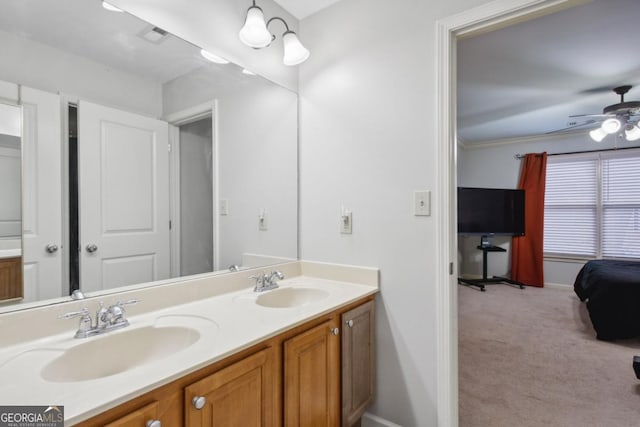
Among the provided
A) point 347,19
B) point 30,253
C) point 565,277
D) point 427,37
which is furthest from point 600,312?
point 30,253

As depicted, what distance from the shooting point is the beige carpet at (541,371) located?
1852 millimetres

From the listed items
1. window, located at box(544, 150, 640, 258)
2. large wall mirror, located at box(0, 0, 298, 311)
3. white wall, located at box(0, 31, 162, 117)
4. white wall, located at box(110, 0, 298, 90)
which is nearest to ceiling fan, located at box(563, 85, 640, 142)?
window, located at box(544, 150, 640, 258)

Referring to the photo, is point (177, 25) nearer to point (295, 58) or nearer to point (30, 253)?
point (295, 58)

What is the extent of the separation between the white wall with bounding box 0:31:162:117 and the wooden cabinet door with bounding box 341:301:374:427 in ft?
4.26

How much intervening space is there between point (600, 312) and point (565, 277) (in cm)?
222

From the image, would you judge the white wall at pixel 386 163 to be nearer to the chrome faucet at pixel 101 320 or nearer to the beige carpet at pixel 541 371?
the beige carpet at pixel 541 371

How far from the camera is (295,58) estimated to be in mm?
1690

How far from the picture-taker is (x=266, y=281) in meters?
1.68

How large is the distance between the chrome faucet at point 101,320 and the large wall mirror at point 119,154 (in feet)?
0.36

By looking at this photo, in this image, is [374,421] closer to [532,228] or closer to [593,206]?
[532,228]

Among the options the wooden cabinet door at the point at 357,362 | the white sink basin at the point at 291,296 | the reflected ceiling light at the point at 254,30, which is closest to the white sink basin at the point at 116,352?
the white sink basin at the point at 291,296

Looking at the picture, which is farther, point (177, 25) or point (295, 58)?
point (295, 58)

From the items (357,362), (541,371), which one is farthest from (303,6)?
(541,371)

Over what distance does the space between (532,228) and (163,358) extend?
18.2 ft
